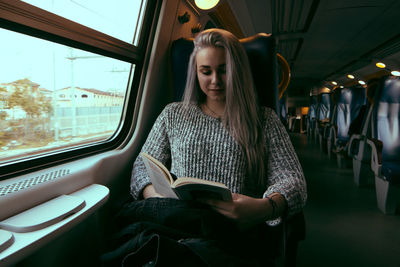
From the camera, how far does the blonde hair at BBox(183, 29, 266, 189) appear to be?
1.16m

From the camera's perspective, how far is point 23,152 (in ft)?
3.34

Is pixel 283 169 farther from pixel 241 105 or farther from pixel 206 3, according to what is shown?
pixel 206 3

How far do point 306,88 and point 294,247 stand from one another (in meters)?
14.5

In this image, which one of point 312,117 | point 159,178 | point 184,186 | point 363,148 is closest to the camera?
point 184,186

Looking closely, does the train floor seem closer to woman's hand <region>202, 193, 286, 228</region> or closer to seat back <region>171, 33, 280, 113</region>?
woman's hand <region>202, 193, 286, 228</region>

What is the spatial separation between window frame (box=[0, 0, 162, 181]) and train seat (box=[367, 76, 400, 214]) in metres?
2.34

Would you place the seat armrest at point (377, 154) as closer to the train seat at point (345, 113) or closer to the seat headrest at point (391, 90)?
the seat headrest at point (391, 90)

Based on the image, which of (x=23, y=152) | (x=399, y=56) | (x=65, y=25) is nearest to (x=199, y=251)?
(x=23, y=152)

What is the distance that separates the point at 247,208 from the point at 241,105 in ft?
1.61

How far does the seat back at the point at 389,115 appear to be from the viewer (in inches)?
104

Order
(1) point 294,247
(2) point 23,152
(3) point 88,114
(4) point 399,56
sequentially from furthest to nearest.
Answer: (4) point 399,56 < (3) point 88,114 < (2) point 23,152 < (1) point 294,247

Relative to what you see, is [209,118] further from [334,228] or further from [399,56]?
[399,56]

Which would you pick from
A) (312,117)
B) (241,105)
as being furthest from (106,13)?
(312,117)

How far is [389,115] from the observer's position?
267cm
